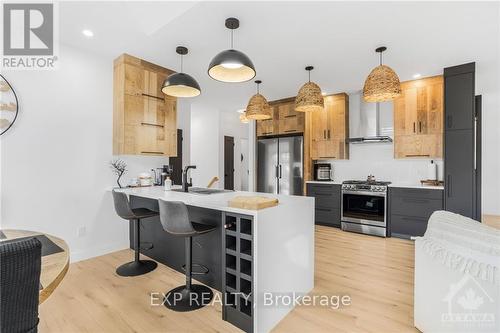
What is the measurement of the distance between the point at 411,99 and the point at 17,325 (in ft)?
16.7

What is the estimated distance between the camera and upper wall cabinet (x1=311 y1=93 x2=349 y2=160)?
4805 mm

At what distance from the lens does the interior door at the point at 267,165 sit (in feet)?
17.9

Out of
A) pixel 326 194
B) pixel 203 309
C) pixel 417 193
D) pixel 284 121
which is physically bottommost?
pixel 203 309

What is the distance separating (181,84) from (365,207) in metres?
3.62

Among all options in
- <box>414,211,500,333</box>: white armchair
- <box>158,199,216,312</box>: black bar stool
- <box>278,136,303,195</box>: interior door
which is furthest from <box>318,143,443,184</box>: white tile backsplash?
<box>158,199,216,312</box>: black bar stool

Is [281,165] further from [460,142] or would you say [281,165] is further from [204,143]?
[460,142]

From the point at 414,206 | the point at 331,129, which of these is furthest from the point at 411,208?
the point at 331,129

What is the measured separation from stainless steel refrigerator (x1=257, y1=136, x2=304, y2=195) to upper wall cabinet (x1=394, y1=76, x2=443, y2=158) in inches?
70.4

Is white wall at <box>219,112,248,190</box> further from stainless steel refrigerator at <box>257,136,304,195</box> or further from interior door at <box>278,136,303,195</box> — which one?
interior door at <box>278,136,303,195</box>

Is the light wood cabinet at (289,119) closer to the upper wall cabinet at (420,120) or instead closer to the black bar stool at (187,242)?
the upper wall cabinet at (420,120)

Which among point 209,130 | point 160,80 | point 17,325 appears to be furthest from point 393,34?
point 209,130

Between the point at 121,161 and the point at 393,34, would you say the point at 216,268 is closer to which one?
the point at 121,161

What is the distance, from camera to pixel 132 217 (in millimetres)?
2535

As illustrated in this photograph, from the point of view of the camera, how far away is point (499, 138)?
4.91 m
